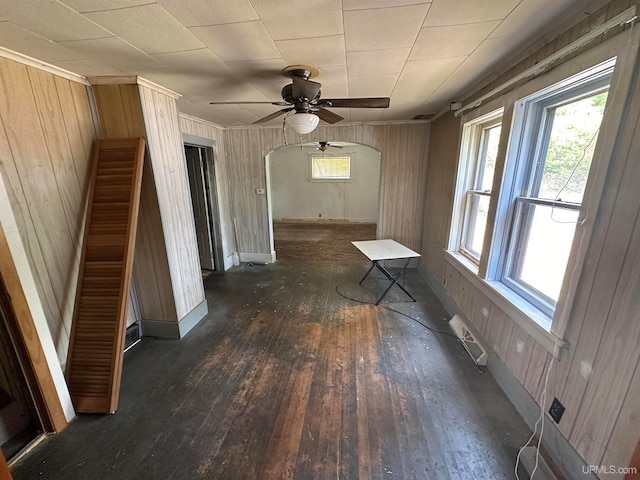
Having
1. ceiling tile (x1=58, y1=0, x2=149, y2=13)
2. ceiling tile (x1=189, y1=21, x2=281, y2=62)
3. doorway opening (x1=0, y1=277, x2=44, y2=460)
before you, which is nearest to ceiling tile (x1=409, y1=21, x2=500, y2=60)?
ceiling tile (x1=189, y1=21, x2=281, y2=62)

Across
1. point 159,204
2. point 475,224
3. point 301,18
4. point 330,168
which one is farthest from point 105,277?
point 330,168

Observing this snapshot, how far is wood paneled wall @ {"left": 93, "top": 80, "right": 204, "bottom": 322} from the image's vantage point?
210cm

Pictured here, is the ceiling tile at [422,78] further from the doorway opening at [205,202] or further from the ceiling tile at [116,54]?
the doorway opening at [205,202]

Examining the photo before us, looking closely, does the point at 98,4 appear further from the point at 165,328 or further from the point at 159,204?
the point at 165,328

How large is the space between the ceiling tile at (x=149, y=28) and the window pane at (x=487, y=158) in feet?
8.61

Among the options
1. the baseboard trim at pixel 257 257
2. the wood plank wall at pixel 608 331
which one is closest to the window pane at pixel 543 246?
the wood plank wall at pixel 608 331

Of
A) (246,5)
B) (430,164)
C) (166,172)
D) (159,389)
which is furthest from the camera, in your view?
(430,164)

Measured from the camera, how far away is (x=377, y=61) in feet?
6.15

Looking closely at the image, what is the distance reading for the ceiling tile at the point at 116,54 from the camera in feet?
4.96

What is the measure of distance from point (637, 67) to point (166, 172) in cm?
303

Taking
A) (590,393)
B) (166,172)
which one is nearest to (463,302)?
(590,393)

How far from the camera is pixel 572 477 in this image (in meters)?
1.30

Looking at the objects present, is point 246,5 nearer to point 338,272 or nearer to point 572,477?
point 572,477

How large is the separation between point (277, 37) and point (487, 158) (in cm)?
231
